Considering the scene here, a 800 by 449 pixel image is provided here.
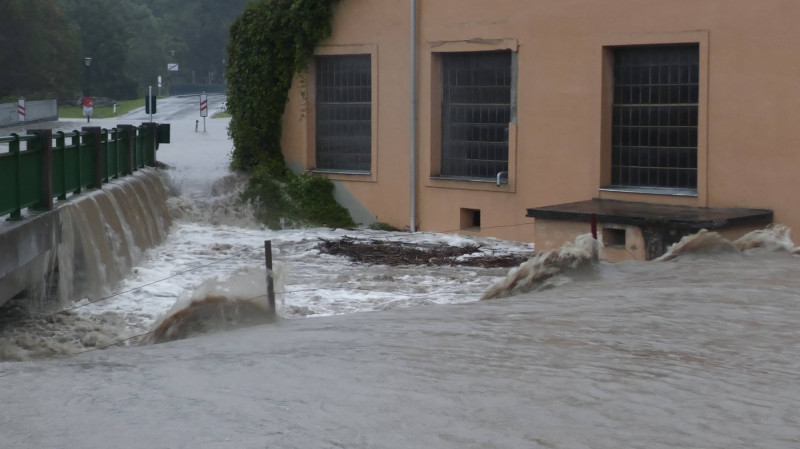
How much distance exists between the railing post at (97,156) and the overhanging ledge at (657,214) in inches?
248

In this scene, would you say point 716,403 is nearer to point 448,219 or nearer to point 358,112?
point 448,219

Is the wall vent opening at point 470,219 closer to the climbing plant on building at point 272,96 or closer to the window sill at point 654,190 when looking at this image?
the climbing plant on building at point 272,96

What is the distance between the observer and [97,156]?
709 inches

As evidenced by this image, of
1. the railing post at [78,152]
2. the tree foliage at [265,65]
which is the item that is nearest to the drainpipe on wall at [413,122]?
the tree foliage at [265,65]

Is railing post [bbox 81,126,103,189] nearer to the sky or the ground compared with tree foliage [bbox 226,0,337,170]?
nearer to the ground

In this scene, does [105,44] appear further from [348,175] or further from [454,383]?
[454,383]

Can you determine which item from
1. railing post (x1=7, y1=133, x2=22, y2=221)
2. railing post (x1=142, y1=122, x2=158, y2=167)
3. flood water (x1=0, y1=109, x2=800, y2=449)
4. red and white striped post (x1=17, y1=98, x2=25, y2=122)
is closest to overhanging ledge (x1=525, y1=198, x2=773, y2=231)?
flood water (x1=0, y1=109, x2=800, y2=449)

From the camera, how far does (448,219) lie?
21641 mm

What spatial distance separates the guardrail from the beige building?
14.2 feet

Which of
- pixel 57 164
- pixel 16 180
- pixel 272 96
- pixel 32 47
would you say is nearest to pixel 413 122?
pixel 272 96

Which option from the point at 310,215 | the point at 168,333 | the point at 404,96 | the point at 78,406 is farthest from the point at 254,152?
the point at 78,406

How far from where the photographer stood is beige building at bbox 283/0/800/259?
57.0 feet

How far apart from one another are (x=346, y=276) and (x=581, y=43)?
5.35 metres

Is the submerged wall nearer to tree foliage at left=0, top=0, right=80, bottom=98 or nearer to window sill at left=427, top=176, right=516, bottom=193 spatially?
window sill at left=427, top=176, right=516, bottom=193
